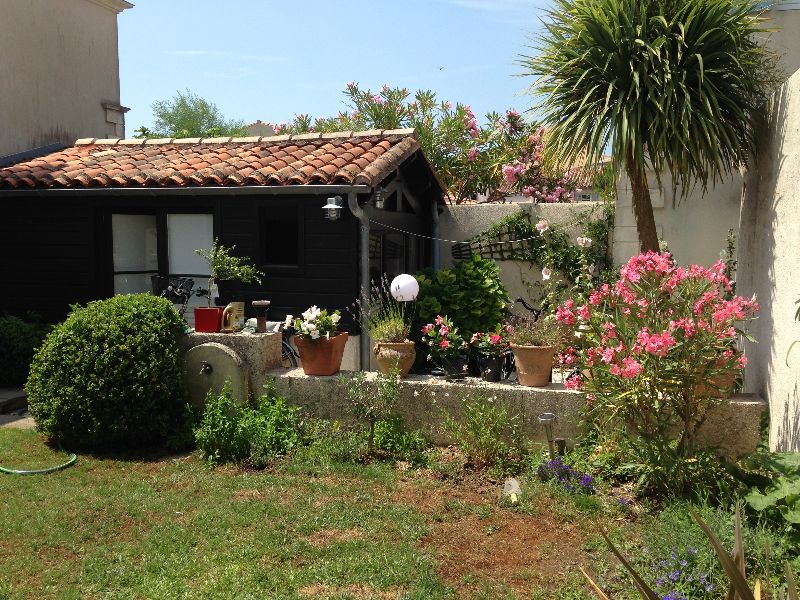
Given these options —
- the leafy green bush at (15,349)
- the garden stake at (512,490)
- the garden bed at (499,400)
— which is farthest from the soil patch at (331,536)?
the leafy green bush at (15,349)

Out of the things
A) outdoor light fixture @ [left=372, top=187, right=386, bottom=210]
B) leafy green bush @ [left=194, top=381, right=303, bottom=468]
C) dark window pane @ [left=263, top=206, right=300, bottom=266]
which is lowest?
leafy green bush @ [left=194, top=381, right=303, bottom=468]

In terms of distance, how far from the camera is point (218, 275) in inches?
306

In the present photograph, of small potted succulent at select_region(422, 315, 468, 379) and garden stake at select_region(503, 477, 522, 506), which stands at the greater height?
small potted succulent at select_region(422, 315, 468, 379)

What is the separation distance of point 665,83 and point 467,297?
417cm

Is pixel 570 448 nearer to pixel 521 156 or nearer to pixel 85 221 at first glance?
pixel 85 221

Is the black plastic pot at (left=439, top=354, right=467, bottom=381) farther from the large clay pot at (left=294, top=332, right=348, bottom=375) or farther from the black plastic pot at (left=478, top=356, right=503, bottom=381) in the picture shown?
the large clay pot at (left=294, top=332, right=348, bottom=375)

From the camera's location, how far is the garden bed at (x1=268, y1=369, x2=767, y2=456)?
17.5 feet

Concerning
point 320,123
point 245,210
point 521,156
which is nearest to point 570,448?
point 245,210

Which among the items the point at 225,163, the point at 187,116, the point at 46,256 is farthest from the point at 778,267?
the point at 187,116

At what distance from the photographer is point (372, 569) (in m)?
4.01

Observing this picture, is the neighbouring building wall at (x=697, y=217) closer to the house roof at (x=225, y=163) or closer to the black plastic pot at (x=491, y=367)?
the house roof at (x=225, y=163)

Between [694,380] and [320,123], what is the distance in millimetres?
14139

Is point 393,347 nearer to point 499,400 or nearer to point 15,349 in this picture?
point 499,400

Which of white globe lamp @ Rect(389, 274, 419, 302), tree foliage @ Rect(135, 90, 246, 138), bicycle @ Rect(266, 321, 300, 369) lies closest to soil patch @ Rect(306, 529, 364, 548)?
white globe lamp @ Rect(389, 274, 419, 302)
